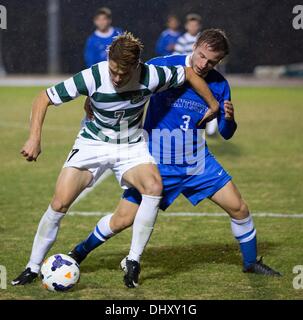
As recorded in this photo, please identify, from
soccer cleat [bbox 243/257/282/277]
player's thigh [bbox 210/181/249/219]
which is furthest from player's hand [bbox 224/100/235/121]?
soccer cleat [bbox 243/257/282/277]

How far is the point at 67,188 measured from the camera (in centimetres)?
556

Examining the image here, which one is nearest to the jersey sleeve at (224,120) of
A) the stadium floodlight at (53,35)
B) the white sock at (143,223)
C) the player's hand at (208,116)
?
the player's hand at (208,116)

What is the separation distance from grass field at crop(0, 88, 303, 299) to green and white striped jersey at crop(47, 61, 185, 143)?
41.7 inches

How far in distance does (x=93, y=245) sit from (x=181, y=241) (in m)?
1.29

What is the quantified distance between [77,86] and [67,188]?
0.69 m

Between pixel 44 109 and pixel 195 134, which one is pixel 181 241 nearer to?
pixel 195 134

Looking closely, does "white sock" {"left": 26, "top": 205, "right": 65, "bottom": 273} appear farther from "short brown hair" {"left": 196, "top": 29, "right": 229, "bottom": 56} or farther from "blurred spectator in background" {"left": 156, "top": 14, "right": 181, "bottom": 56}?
"blurred spectator in background" {"left": 156, "top": 14, "right": 181, "bottom": 56}

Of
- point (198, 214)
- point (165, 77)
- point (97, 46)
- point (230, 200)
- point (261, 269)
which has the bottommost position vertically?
point (198, 214)

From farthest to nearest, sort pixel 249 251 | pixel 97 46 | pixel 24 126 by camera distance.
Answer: pixel 24 126, pixel 97 46, pixel 249 251

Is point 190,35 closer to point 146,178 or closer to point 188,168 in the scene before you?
point 188,168

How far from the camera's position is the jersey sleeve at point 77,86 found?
547cm

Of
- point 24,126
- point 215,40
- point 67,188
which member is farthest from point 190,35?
point 67,188
